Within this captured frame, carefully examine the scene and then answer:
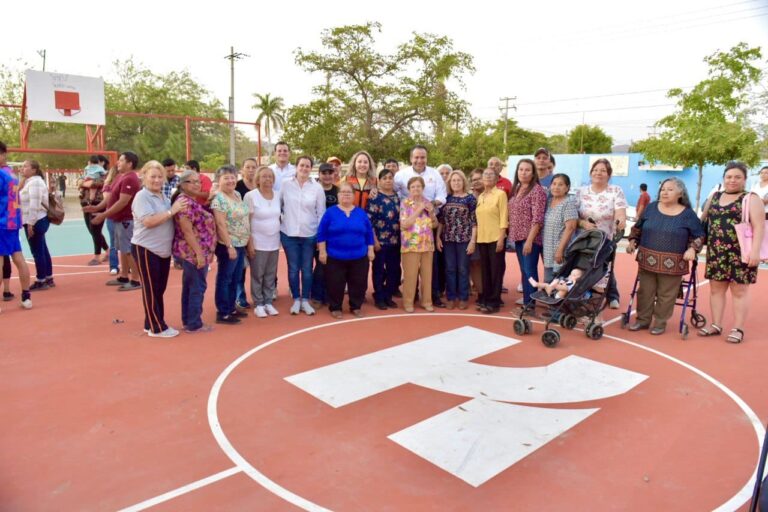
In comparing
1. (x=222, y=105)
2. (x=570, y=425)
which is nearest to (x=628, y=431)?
(x=570, y=425)

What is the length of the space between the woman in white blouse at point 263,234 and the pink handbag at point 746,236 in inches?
196

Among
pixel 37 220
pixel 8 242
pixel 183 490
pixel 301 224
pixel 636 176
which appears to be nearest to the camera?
pixel 183 490

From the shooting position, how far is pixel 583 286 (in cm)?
555

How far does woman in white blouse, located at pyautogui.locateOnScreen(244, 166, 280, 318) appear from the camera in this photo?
6059 mm

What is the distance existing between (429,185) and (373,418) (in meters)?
3.82

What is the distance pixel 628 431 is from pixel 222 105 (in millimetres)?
43776

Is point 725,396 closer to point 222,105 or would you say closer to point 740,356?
point 740,356

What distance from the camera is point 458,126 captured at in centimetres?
2597

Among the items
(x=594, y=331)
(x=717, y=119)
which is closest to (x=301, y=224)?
(x=594, y=331)

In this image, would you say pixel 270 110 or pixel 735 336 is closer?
pixel 735 336

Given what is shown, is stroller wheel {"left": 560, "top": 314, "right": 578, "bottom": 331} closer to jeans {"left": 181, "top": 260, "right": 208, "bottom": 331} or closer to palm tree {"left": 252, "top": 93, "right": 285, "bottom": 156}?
jeans {"left": 181, "top": 260, "right": 208, "bottom": 331}

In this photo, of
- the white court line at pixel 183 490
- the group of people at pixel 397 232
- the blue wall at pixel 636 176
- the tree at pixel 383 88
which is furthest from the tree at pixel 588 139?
the white court line at pixel 183 490

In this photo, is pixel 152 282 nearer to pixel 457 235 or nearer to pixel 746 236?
pixel 457 235

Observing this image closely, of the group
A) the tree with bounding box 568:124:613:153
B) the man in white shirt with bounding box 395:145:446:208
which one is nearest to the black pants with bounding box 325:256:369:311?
the man in white shirt with bounding box 395:145:446:208
